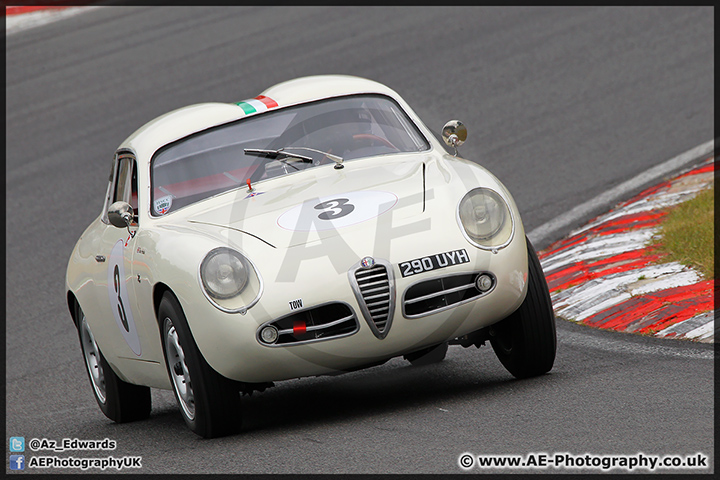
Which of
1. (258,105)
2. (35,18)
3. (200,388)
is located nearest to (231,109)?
(258,105)

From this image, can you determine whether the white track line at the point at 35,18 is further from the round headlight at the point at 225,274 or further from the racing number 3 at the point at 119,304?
the round headlight at the point at 225,274

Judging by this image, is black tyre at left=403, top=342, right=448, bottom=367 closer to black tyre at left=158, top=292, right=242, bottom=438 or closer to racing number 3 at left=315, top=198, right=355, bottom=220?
racing number 3 at left=315, top=198, right=355, bottom=220

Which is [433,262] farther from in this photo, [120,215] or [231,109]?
[231,109]

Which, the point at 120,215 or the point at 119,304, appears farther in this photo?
the point at 119,304

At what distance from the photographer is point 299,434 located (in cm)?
496

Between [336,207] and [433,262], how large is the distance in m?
0.58

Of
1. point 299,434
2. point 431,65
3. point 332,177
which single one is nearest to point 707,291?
point 332,177

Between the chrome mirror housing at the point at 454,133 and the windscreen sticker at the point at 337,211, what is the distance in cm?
108

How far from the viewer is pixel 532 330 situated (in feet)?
17.2

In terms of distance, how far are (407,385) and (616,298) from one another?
5.20ft

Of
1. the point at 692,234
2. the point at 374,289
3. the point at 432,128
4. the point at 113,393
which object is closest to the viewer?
the point at 374,289

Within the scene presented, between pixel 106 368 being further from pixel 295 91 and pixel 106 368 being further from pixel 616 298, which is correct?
pixel 616 298

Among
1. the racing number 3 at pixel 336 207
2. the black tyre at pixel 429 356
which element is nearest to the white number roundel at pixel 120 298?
the racing number 3 at pixel 336 207

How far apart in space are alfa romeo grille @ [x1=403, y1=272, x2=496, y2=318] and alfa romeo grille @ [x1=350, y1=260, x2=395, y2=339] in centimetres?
8
